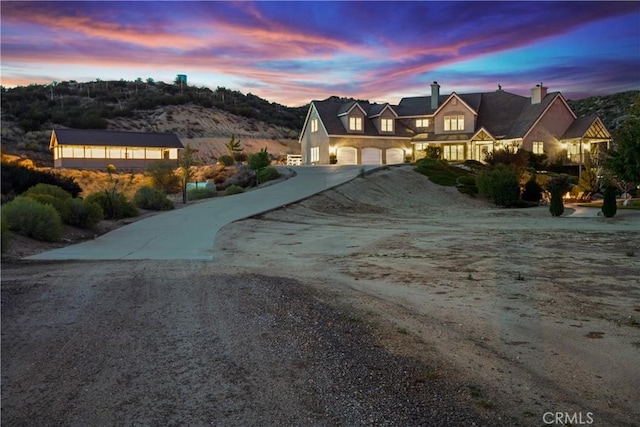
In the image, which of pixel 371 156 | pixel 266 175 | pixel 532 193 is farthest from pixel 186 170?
pixel 371 156

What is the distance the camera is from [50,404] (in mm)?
4715

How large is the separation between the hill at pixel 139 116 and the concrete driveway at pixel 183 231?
1536 inches

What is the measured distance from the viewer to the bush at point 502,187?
3170cm

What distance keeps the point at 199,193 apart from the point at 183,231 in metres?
14.8

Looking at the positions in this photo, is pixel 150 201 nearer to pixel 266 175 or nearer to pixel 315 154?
pixel 266 175

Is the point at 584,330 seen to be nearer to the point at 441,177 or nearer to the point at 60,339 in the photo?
the point at 60,339

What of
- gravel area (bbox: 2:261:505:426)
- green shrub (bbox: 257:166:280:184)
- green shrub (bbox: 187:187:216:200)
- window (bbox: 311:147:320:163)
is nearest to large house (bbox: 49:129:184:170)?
window (bbox: 311:147:320:163)

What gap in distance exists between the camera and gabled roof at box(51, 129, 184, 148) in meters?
56.3

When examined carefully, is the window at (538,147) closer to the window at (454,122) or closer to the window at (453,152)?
the window at (453,152)

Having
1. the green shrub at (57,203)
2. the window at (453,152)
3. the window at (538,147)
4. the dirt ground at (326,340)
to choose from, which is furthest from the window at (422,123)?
the dirt ground at (326,340)

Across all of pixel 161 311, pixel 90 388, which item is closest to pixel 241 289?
pixel 161 311

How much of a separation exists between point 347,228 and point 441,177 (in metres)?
19.9

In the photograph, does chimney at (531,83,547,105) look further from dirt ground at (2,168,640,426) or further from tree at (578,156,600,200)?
dirt ground at (2,168,640,426)

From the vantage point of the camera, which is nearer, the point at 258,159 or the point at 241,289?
the point at 241,289
